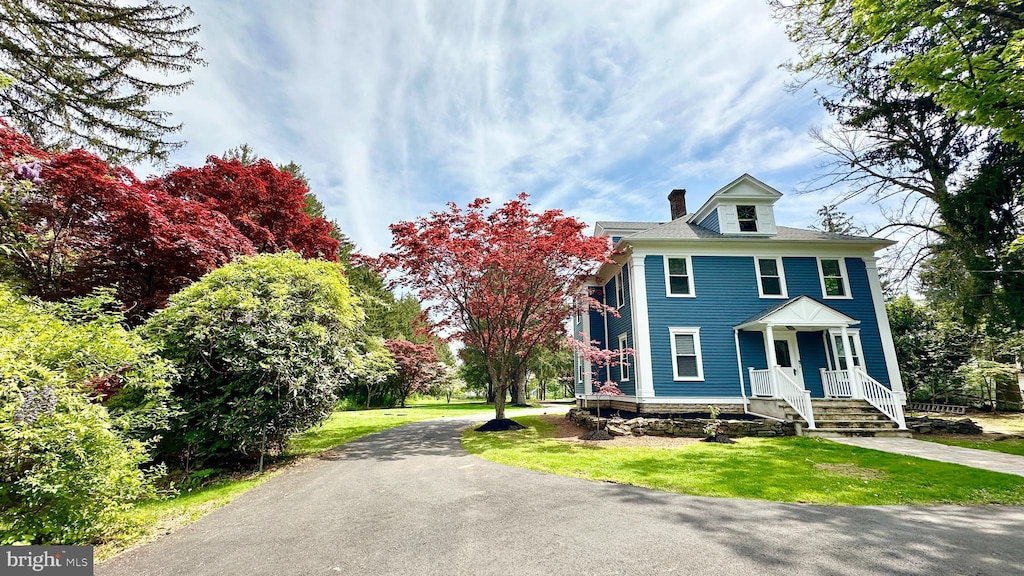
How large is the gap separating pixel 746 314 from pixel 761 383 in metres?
2.46

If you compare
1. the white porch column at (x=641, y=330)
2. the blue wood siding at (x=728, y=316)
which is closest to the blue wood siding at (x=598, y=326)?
the white porch column at (x=641, y=330)

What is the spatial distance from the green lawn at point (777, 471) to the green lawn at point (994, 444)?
9.98ft

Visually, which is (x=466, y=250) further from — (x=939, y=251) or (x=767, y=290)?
(x=939, y=251)

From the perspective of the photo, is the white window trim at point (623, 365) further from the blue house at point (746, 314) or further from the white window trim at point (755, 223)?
the white window trim at point (755, 223)

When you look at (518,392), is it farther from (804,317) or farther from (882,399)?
(882,399)

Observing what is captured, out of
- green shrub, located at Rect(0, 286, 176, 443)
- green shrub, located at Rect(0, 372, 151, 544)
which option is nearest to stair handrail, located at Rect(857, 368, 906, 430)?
green shrub, located at Rect(0, 372, 151, 544)

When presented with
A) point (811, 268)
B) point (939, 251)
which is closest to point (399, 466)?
point (811, 268)

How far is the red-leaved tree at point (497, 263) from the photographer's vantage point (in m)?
11.8

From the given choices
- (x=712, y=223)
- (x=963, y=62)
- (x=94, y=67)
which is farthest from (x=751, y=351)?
(x=94, y=67)

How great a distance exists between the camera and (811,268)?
45.9 ft

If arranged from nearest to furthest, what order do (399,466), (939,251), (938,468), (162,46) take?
(938,468), (399,466), (162,46), (939,251)

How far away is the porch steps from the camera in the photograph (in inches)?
404

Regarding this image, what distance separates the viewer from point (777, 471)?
6602 mm

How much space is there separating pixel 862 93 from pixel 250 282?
764 inches
